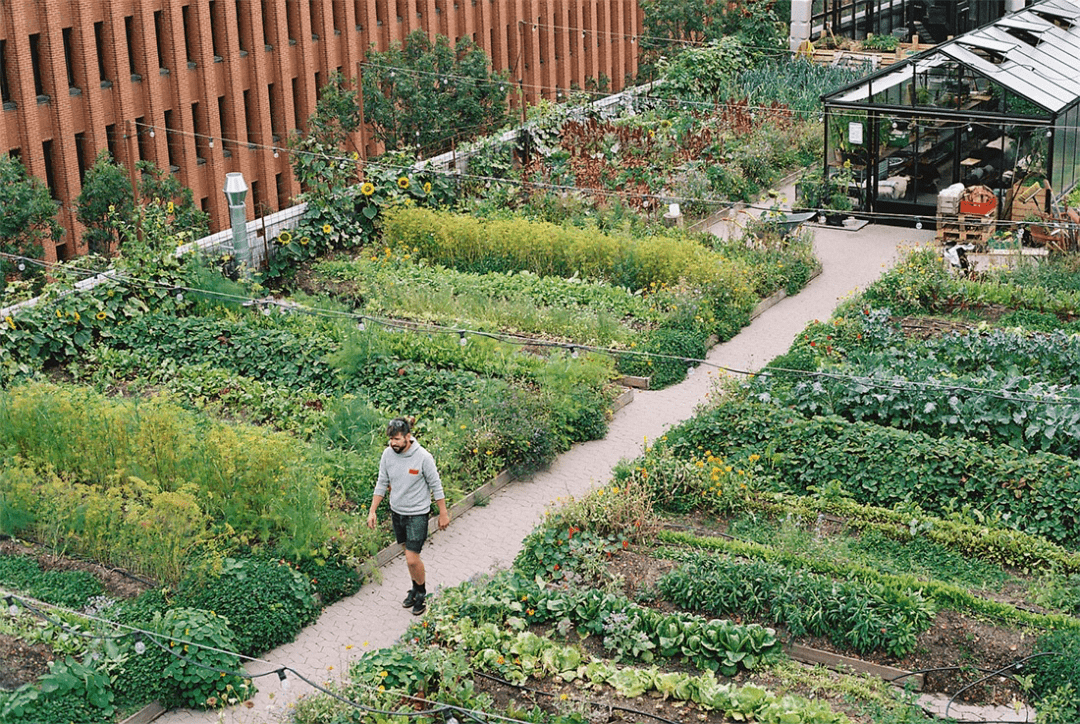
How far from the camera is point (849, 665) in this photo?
11609mm

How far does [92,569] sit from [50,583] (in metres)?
0.48

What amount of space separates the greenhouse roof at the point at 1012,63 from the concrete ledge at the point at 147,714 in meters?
16.8

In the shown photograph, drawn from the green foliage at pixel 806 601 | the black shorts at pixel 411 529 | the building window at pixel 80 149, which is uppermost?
the building window at pixel 80 149

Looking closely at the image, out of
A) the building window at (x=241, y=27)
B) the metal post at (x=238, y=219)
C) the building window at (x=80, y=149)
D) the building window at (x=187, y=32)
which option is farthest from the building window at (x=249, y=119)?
the metal post at (x=238, y=219)

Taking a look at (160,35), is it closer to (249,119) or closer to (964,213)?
(249,119)

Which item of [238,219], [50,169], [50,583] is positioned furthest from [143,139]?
[50,583]

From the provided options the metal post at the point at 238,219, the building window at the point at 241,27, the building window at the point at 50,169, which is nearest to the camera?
the metal post at the point at 238,219

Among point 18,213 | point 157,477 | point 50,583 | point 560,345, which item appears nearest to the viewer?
point 50,583

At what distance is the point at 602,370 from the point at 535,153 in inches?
386

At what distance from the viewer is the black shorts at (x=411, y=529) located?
492 inches

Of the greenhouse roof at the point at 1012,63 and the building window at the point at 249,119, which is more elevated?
the greenhouse roof at the point at 1012,63

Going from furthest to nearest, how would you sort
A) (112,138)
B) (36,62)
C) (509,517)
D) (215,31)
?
(215,31), (112,138), (36,62), (509,517)

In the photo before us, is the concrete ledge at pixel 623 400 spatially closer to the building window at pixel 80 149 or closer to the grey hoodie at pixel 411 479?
the grey hoodie at pixel 411 479

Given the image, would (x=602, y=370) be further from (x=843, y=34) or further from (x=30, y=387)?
(x=843, y=34)
